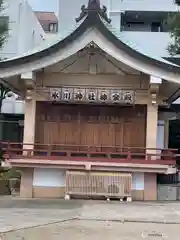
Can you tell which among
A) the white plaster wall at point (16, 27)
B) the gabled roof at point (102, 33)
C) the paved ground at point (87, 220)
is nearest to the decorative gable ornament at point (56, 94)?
the gabled roof at point (102, 33)

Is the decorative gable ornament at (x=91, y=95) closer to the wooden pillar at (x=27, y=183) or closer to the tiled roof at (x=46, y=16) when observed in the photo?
the wooden pillar at (x=27, y=183)

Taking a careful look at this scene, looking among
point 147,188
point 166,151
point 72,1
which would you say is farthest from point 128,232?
point 72,1

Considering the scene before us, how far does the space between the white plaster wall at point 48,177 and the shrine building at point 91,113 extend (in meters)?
0.02

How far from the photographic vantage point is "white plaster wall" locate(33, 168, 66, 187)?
15.6 metres

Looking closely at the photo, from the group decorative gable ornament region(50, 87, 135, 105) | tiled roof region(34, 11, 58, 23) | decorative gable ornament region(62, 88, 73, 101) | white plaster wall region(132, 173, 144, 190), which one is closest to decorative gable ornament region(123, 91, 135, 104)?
decorative gable ornament region(50, 87, 135, 105)

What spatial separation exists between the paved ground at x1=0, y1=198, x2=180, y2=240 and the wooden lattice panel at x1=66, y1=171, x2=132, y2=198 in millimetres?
704

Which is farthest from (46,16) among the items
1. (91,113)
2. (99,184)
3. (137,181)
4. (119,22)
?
(99,184)

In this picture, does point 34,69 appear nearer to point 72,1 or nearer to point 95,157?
point 95,157

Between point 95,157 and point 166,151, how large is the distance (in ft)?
8.32

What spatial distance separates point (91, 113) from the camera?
54.6 feet

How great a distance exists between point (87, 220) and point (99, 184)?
4.37m

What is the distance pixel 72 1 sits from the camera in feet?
97.0

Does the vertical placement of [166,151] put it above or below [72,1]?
below

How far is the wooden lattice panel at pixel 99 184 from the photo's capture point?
15.0 metres
